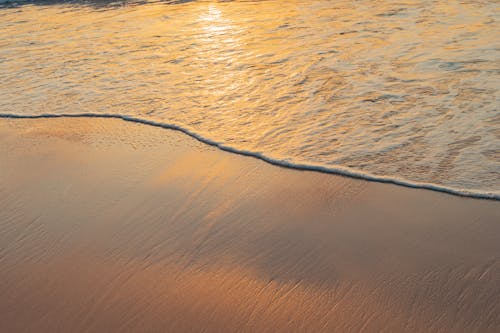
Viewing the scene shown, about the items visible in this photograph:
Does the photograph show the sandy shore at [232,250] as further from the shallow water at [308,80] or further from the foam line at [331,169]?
the shallow water at [308,80]

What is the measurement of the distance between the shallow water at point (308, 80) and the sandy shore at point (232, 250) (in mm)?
441

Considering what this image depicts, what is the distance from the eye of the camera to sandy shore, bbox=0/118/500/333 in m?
2.52

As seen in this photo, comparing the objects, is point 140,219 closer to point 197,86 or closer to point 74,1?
point 197,86

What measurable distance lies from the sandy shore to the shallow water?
1.45 ft

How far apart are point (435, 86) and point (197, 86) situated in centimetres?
246

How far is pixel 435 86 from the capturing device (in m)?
5.24

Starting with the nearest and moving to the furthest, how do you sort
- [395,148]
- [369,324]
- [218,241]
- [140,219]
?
[369,324] → [218,241] → [140,219] → [395,148]

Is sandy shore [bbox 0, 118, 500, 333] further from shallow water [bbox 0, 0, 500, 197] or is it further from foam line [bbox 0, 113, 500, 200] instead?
shallow water [bbox 0, 0, 500, 197]

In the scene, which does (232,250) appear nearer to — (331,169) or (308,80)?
(331,169)

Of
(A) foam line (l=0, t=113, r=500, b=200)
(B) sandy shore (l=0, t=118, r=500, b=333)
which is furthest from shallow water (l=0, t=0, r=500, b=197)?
(B) sandy shore (l=0, t=118, r=500, b=333)

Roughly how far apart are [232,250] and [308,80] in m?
3.11

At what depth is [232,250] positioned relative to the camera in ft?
9.98

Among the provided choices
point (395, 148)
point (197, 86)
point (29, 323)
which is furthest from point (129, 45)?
point (29, 323)

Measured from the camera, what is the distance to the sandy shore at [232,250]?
2.52 m
